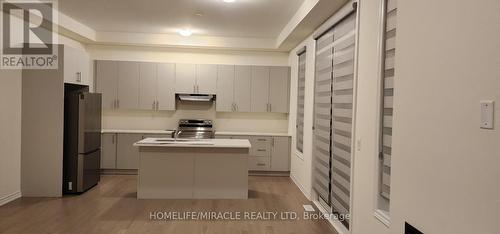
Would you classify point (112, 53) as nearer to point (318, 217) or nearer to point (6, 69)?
point (6, 69)

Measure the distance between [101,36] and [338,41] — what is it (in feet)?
15.0

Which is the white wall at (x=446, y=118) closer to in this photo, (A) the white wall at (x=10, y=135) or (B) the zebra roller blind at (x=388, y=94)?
(B) the zebra roller blind at (x=388, y=94)

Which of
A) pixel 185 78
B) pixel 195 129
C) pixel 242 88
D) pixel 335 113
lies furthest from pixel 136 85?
pixel 335 113

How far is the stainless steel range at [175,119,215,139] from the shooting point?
675 centimetres

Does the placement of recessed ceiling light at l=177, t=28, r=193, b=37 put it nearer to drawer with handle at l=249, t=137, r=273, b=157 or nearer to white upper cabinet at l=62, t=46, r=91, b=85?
white upper cabinet at l=62, t=46, r=91, b=85

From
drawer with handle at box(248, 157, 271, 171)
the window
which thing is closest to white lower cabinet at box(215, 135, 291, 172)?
drawer with handle at box(248, 157, 271, 171)

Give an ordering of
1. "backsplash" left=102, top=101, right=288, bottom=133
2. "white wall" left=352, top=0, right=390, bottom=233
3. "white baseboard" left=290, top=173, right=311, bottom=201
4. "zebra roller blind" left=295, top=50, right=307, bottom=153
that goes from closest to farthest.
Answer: "white wall" left=352, top=0, right=390, bottom=233 → "white baseboard" left=290, top=173, right=311, bottom=201 → "zebra roller blind" left=295, top=50, right=307, bottom=153 → "backsplash" left=102, top=101, right=288, bottom=133

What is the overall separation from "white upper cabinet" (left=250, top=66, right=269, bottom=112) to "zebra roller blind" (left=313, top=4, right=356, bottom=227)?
223 centimetres

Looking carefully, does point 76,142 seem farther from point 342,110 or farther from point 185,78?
point 342,110

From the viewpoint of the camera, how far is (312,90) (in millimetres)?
4938

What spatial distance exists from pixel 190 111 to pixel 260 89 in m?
1.48

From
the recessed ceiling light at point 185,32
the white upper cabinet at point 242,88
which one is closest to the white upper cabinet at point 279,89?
the white upper cabinet at point 242,88

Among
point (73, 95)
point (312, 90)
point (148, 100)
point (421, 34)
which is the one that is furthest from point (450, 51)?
point (148, 100)

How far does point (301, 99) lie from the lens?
5875 mm
